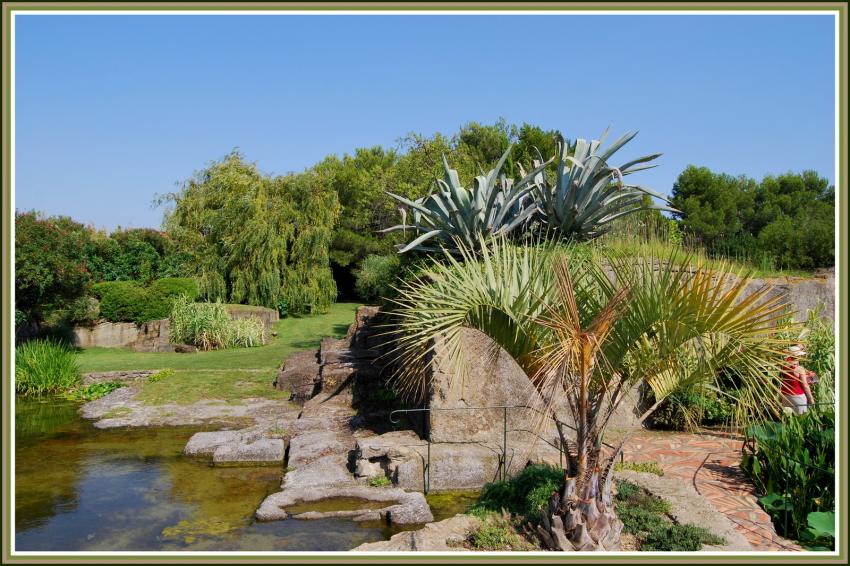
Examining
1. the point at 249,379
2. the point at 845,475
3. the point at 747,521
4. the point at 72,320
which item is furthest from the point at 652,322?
the point at 72,320

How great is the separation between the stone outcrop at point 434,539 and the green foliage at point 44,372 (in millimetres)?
9326

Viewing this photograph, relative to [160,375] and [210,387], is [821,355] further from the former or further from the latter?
[160,375]

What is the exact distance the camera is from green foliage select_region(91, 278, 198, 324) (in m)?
18.9

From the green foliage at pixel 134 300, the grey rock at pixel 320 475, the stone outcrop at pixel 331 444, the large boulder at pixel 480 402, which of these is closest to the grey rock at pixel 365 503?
the stone outcrop at pixel 331 444

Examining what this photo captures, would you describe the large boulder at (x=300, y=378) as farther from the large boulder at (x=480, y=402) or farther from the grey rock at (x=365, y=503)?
the grey rock at (x=365, y=503)

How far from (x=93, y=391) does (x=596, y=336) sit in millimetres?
10797

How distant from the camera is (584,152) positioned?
34.8 feet

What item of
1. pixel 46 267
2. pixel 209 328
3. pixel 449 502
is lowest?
pixel 449 502

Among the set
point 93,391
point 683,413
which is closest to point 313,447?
point 683,413

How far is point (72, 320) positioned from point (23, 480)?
11166 millimetres

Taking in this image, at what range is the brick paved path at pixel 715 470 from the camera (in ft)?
19.5

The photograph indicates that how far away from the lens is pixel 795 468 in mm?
6113

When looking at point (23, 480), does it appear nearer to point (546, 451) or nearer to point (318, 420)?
point (318, 420)

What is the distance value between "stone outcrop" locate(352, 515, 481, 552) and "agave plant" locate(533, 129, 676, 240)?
523 centimetres
